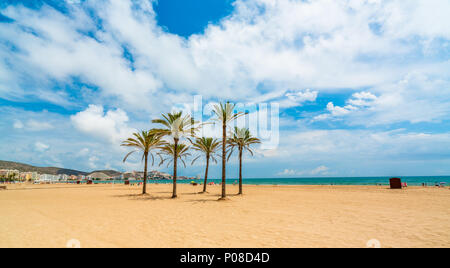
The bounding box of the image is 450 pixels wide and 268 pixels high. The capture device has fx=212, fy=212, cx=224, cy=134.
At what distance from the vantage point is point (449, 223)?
28.4ft

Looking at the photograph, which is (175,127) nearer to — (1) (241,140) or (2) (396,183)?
(1) (241,140)

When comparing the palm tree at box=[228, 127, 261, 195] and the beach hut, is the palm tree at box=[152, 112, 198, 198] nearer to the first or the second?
the palm tree at box=[228, 127, 261, 195]

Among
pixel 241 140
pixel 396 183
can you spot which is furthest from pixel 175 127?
pixel 396 183

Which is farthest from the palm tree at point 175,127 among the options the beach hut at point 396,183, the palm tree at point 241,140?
the beach hut at point 396,183

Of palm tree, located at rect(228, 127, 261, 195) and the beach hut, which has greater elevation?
palm tree, located at rect(228, 127, 261, 195)

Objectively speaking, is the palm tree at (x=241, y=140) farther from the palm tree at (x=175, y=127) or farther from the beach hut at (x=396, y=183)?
the beach hut at (x=396, y=183)

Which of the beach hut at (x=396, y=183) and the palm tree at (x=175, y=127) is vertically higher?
the palm tree at (x=175, y=127)

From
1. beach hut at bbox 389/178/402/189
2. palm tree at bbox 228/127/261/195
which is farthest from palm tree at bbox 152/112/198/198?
beach hut at bbox 389/178/402/189

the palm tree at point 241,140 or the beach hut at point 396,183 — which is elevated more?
the palm tree at point 241,140

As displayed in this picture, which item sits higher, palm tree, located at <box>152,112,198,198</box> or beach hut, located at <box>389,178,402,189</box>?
palm tree, located at <box>152,112,198,198</box>
